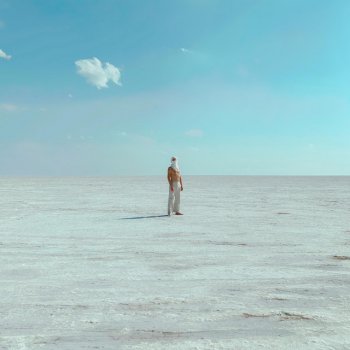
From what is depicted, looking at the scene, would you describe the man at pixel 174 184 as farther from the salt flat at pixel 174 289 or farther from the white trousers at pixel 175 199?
the salt flat at pixel 174 289

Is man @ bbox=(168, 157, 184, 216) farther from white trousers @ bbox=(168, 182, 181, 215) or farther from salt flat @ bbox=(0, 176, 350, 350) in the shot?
salt flat @ bbox=(0, 176, 350, 350)

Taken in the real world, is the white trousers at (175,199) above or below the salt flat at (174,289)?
above

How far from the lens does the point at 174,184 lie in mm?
14172

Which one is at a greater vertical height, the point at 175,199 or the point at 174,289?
the point at 175,199

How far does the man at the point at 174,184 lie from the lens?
46.2 feet

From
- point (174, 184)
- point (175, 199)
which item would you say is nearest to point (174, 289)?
point (174, 184)

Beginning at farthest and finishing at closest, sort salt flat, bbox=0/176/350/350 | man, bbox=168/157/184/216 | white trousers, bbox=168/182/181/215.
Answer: white trousers, bbox=168/182/181/215, man, bbox=168/157/184/216, salt flat, bbox=0/176/350/350

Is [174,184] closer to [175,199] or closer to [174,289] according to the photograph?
[175,199]

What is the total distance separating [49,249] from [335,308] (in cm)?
546

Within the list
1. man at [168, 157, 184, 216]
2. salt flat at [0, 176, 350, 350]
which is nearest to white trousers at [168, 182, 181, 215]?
man at [168, 157, 184, 216]

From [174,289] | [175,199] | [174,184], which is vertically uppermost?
[174,184]

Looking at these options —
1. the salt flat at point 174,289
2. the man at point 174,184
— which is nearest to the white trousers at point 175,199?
the man at point 174,184

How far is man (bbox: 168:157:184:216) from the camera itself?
14.1 m

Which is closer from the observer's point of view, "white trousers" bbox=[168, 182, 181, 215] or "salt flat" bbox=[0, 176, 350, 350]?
"salt flat" bbox=[0, 176, 350, 350]
